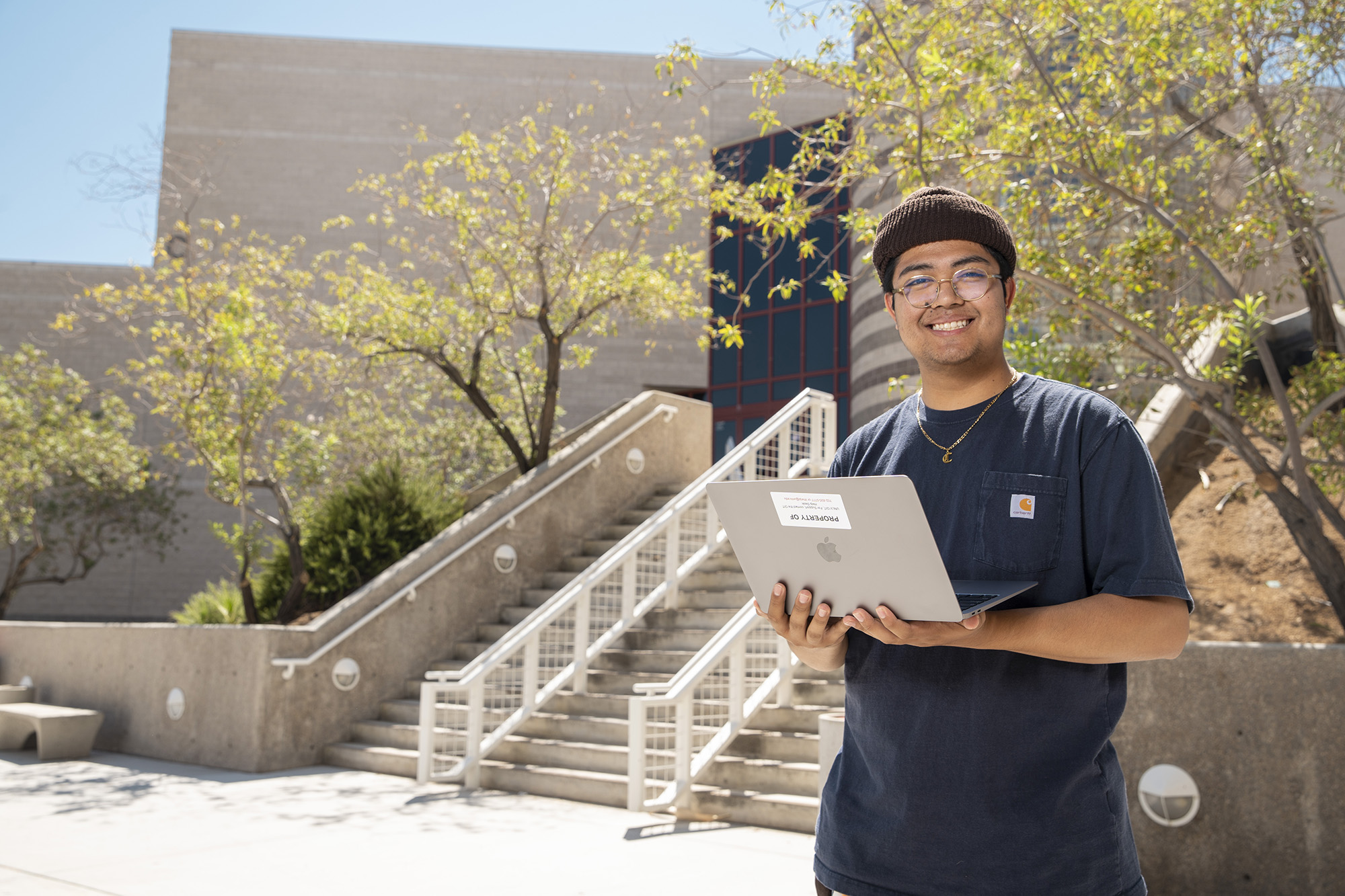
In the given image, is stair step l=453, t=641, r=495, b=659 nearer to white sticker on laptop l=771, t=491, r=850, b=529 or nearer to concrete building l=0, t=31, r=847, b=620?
white sticker on laptop l=771, t=491, r=850, b=529

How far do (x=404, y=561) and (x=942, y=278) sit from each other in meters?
8.13

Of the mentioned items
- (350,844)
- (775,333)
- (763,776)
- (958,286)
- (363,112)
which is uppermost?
(363,112)

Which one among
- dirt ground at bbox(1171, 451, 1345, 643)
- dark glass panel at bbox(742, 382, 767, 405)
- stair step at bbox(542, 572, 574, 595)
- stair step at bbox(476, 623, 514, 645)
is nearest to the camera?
dirt ground at bbox(1171, 451, 1345, 643)

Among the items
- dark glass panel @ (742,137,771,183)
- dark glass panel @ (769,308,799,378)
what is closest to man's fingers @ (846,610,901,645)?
dark glass panel @ (769,308,799,378)

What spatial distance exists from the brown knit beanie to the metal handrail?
7.35 m

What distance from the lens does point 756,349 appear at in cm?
2391

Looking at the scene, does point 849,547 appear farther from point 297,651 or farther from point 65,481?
point 65,481

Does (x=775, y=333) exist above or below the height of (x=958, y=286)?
above

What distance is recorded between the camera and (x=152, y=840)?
222 inches

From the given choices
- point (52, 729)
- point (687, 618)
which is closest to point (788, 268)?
point (687, 618)

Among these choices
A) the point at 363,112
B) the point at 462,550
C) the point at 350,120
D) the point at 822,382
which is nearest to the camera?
the point at 462,550

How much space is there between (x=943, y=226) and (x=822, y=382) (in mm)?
21009

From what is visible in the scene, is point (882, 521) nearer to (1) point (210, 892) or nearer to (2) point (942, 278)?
(2) point (942, 278)

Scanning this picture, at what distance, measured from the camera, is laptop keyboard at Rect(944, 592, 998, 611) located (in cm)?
140
